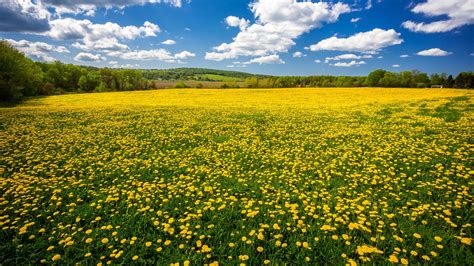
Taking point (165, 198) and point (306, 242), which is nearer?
point (306, 242)

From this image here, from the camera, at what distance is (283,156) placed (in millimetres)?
8391

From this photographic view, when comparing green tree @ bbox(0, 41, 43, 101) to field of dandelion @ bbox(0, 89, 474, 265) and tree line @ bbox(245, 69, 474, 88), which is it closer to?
field of dandelion @ bbox(0, 89, 474, 265)

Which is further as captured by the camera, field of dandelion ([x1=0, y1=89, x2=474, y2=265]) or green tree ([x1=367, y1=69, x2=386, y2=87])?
green tree ([x1=367, y1=69, x2=386, y2=87])

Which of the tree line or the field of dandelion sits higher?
the tree line

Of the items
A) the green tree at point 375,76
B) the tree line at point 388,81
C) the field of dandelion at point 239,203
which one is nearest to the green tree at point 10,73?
the field of dandelion at point 239,203

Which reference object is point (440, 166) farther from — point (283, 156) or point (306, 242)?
point (306, 242)

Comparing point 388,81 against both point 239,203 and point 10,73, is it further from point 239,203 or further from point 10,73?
point 10,73

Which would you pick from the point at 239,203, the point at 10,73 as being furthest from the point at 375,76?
the point at 10,73

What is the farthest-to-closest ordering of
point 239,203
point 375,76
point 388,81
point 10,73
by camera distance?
point 375,76 < point 388,81 < point 10,73 < point 239,203

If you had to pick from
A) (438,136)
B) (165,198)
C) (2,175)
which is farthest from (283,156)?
(2,175)

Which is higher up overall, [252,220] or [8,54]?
[8,54]

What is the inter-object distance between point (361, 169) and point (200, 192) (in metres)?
4.94

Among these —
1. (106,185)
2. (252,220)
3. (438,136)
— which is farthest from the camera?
(438,136)

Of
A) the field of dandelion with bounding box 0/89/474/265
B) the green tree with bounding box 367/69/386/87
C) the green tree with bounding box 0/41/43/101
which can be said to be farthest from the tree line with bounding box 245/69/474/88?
the field of dandelion with bounding box 0/89/474/265
